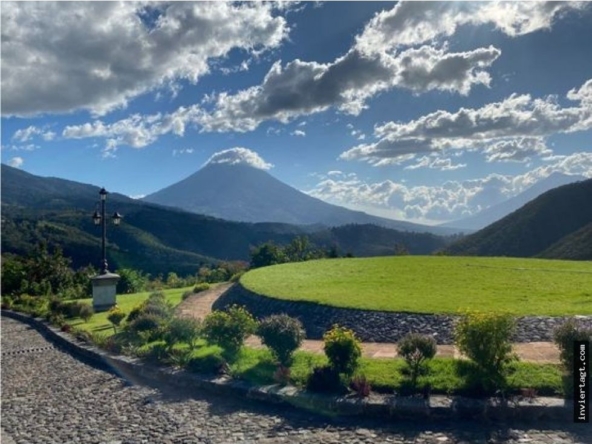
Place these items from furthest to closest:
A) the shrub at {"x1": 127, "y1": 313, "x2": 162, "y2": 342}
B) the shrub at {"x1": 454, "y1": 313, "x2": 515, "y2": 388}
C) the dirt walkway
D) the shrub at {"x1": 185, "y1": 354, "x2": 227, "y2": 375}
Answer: the shrub at {"x1": 127, "y1": 313, "x2": 162, "y2": 342}
the shrub at {"x1": 185, "y1": 354, "x2": 227, "y2": 375}
the dirt walkway
the shrub at {"x1": 454, "y1": 313, "x2": 515, "y2": 388}

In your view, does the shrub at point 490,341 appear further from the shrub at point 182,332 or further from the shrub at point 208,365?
the shrub at point 182,332

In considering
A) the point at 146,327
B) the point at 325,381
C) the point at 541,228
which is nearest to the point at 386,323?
the point at 325,381

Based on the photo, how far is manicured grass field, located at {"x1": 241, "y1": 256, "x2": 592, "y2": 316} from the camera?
1709 cm

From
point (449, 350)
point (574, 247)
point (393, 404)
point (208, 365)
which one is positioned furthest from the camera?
point (574, 247)

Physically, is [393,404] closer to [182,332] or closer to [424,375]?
[424,375]

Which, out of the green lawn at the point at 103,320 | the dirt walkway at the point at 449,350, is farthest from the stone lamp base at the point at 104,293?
the dirt walkway at the point at 449,350

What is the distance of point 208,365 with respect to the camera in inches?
520

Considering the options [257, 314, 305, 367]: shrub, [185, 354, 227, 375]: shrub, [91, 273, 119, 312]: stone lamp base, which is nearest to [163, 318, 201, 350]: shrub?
[185, 354, 227, 375]: shrub

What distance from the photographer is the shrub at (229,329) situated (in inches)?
564

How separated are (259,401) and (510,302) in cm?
1035

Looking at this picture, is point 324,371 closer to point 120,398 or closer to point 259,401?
point 259,401

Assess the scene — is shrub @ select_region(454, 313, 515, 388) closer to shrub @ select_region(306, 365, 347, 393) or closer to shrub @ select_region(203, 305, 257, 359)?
shrub @ select_region(306, 365, 347, 393)

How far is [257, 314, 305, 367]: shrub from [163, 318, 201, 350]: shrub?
2.93 m

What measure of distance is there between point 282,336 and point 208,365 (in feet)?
7.13
